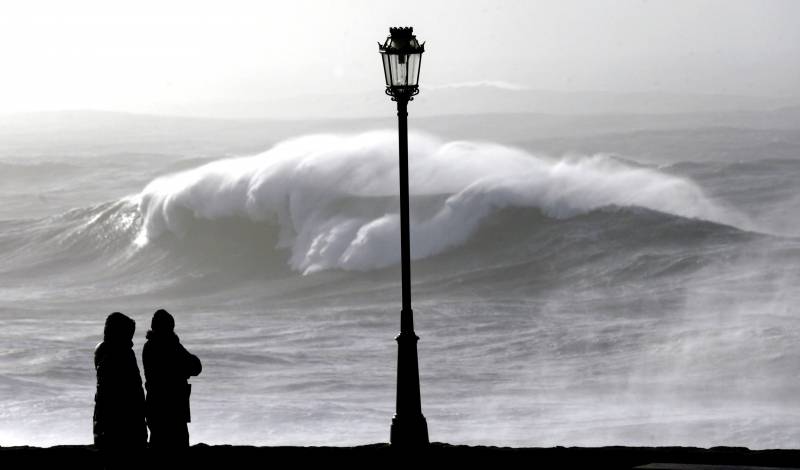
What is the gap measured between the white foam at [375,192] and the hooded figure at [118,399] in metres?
21.9

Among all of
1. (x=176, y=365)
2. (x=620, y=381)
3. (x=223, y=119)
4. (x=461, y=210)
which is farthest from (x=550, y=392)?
(x=223, y=119)

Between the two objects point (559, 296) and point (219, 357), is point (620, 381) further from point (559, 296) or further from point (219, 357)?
→ point (559, 296)

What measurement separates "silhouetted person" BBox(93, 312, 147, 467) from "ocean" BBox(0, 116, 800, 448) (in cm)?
655

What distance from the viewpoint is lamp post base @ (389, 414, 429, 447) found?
9.52 meters

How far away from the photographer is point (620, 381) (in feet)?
60.3

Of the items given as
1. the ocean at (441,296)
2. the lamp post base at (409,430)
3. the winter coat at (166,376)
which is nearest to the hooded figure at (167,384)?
the winter coat at (166,376)

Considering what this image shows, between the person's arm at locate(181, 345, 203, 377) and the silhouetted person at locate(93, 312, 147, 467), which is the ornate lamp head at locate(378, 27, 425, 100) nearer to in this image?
the person's arm at locate(181, 345, 203, 377)

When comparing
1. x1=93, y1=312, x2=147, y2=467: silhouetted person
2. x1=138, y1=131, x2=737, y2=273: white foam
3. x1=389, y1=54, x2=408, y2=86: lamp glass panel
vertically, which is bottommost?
x1=93, y1=312, x2=147, y2=467: silhouetted person

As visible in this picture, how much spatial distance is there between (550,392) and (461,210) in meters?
15.2

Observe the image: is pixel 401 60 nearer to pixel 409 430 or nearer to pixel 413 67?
pixel 413 67

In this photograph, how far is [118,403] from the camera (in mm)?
7797

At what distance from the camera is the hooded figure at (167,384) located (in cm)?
812

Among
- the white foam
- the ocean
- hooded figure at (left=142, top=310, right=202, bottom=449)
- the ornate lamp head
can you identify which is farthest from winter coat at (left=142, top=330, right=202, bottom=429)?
the white foam

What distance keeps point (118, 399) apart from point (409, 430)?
235cm
